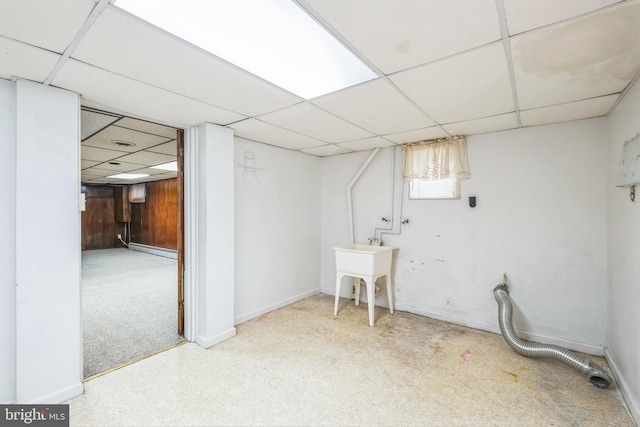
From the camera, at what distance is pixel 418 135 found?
3080 mm

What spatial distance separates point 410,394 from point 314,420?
2.35 ft

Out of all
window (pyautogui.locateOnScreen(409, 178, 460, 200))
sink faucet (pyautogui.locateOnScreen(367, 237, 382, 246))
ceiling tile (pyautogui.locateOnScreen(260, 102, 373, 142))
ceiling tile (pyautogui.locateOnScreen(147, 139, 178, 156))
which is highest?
ceiling tile (pyautogui.locateOnScreen(147, 139, 178, 156))

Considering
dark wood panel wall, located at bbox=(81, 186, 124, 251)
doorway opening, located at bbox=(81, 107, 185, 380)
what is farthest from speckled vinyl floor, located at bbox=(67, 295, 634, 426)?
dark wood panel wall, located at bbox=(81, 186, 124, 251)

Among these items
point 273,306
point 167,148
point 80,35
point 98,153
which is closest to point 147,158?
point 98,153

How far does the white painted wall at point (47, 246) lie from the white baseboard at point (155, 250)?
5.81 metres

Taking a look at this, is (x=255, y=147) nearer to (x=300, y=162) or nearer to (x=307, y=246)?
(x=300, y=162)

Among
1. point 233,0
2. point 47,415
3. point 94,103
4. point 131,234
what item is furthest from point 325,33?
point 131,234

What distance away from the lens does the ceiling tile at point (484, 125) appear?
2.54m

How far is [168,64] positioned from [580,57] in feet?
7.37

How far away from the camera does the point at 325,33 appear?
139cm

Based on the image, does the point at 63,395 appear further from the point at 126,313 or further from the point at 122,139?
the point at 122,139

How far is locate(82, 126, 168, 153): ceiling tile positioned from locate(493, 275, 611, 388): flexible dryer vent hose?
3988 millimetres

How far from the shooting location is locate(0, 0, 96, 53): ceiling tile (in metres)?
1.10

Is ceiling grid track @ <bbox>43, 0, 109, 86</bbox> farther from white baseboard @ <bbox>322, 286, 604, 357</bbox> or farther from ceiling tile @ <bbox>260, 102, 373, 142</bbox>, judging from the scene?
white baseboard @ <bbox>322, 286, 604, 357</bbox>
